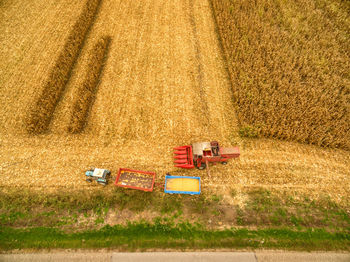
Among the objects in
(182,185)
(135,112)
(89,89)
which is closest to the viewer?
(182,185)

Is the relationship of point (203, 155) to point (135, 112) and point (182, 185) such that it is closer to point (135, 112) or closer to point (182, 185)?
point (182, 185)

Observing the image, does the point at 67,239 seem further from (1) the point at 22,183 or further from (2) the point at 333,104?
(2) the point at 333,104

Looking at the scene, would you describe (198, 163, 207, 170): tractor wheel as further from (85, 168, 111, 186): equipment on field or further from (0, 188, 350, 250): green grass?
(85, 168, 111, 186): equipment on field

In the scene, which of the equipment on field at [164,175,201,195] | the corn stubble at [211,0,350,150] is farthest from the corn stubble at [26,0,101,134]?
the corn stubble at [211,0,350,150]

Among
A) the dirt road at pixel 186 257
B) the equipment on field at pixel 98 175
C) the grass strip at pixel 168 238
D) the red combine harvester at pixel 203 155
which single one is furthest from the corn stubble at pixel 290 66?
the equipment on field at pixel 98 175

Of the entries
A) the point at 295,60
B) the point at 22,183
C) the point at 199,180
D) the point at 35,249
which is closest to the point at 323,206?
the point at 199,180

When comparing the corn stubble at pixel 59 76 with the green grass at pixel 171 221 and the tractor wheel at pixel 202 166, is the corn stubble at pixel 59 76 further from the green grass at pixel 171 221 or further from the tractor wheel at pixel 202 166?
the tractor wheel at pixel 202 166

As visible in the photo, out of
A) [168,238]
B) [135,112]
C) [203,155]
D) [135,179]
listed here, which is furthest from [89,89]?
[168,238]
